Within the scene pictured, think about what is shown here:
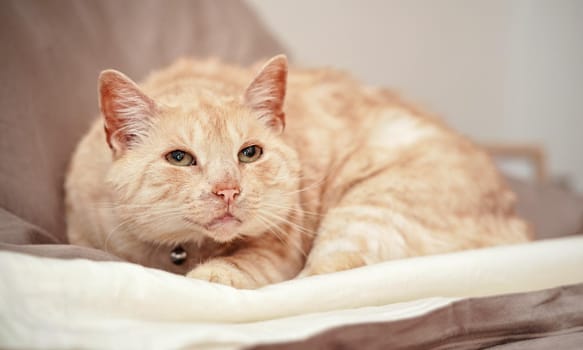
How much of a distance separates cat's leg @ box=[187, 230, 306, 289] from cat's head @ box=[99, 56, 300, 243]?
2.1 inches

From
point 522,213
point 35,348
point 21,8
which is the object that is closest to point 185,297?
point 35,348

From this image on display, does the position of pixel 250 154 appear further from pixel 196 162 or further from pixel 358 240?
pixel 358 240

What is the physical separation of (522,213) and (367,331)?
68.9 inches

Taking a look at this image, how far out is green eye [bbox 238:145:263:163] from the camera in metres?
1.49

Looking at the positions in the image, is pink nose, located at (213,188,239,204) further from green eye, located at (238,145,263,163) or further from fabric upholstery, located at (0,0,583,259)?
fabric upholstery, located at (0,0,583,259)

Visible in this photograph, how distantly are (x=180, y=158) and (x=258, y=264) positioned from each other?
1.10 ft

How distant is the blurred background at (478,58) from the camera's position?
3416 millimetres

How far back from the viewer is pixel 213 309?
109 centimetres

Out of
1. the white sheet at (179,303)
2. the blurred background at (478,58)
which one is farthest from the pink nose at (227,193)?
the blurred background at (478,58)

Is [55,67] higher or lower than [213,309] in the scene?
higher

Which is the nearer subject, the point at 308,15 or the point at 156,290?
the point at 156,290

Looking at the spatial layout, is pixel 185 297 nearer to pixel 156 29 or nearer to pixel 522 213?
pixel 156 29

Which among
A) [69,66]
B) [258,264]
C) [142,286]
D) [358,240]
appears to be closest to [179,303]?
[142,286]

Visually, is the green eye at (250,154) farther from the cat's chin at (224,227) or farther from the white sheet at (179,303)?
the white sheet at (179,303)
